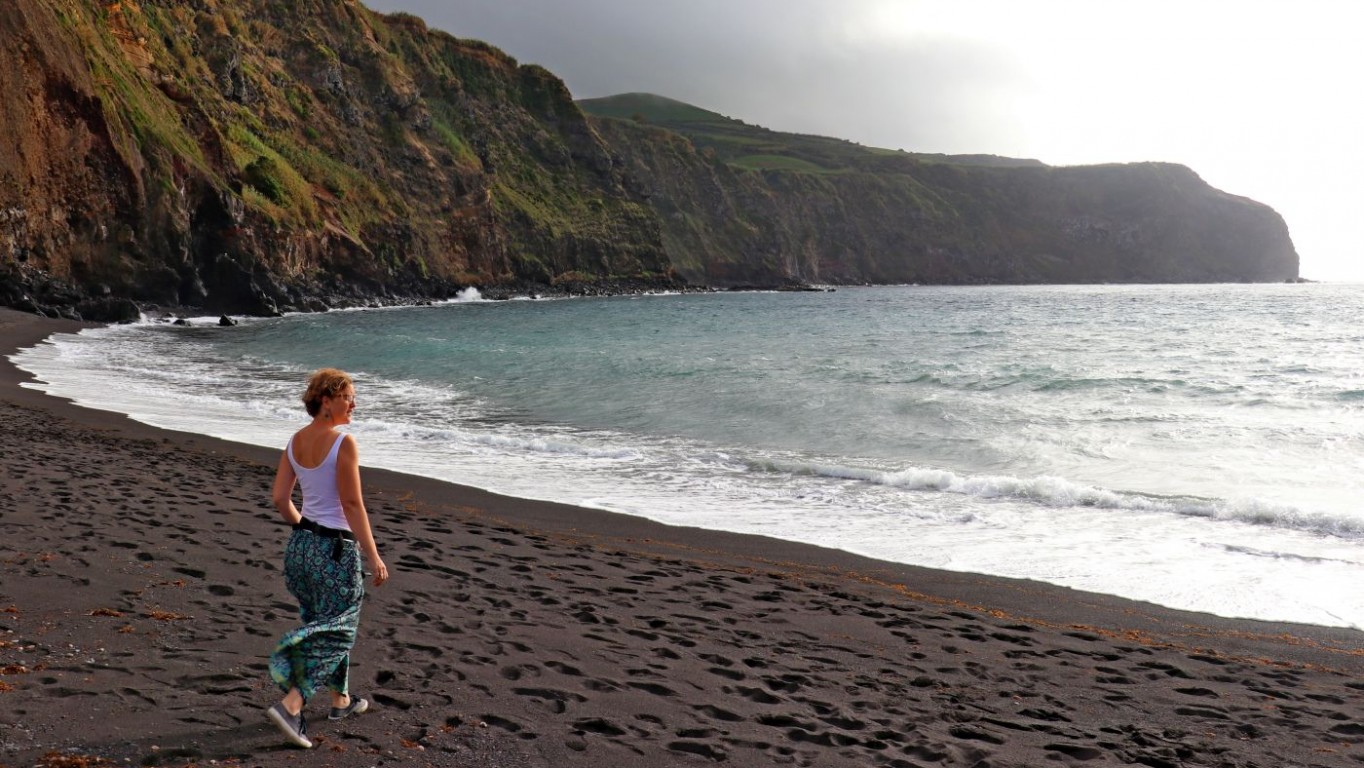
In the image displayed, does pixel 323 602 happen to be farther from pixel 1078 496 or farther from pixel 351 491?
pixel 1078 496

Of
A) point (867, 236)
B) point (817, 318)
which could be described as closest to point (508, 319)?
point (817, 318)

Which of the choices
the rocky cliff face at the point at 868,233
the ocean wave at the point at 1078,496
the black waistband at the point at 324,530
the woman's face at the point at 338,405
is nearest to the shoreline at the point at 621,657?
the black waistband at the point at 324,530

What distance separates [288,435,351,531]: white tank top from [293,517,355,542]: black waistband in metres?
0.02

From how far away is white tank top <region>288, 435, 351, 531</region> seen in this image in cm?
429

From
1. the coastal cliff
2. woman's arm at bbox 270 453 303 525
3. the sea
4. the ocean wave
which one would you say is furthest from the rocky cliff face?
woman's arm at bbox 270 453 303 525

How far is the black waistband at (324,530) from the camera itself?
14.3 ft

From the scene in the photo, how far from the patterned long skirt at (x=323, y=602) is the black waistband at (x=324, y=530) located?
0.02 metres

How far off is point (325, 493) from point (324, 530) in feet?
0.58

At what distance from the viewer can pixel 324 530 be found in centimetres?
435

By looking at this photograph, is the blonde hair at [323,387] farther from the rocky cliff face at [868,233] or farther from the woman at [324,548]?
the rocky cliff face at [868,233]

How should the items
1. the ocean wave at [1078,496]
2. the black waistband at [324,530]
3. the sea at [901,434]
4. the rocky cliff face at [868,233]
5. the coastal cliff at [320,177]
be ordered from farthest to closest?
the rocky cliff face at [868,233], the coastal cliff at [320,177], the ocean wave at [1078,496], the sea at [901,434], the black waistband at [324,530]

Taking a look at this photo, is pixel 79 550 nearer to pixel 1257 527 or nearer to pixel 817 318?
pixel 1257 527

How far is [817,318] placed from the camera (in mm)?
63469

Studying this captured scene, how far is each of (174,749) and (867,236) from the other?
182073mm
